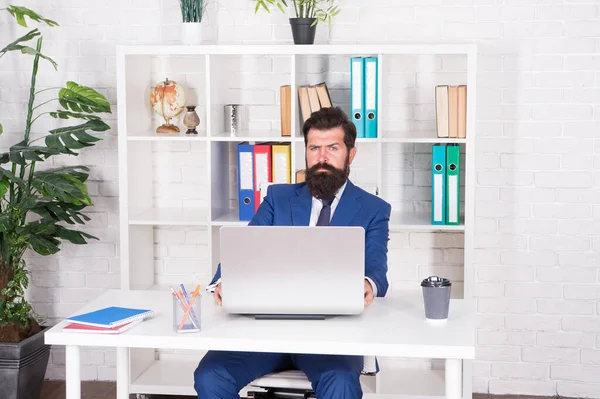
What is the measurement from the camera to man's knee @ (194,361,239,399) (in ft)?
9.43

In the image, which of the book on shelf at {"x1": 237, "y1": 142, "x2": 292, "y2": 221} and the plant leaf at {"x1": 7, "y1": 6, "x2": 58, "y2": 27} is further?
the book on shelf at {"x1": 237, "y1": 142, "x2": 292, "y2": 221}

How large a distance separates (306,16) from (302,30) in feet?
0.37

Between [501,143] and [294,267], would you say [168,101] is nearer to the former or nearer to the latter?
[501,143]

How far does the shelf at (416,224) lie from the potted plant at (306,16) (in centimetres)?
90

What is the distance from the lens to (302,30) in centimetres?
392

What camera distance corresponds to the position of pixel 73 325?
262 centimetres

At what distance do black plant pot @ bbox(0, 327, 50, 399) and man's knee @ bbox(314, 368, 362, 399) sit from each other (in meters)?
1.68

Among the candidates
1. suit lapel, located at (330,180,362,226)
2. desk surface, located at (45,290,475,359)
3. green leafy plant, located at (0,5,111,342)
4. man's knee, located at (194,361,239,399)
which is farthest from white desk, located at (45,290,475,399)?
green leafy plant, located at (0,5,111,342)

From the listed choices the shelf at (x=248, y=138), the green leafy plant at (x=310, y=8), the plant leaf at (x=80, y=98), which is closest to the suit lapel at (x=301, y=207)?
the shelf at (x=248, y=138)

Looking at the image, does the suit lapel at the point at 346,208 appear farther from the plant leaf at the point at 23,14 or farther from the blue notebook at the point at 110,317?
the plant leaf at the point at 23,14

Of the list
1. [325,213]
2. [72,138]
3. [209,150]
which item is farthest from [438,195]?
[72,138]

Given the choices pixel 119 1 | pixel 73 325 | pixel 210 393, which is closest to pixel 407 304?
pixel 210 393

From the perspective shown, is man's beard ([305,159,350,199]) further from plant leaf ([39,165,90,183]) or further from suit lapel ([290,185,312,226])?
plant leaf ([39,165,90,183])

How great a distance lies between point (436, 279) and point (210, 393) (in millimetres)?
837
